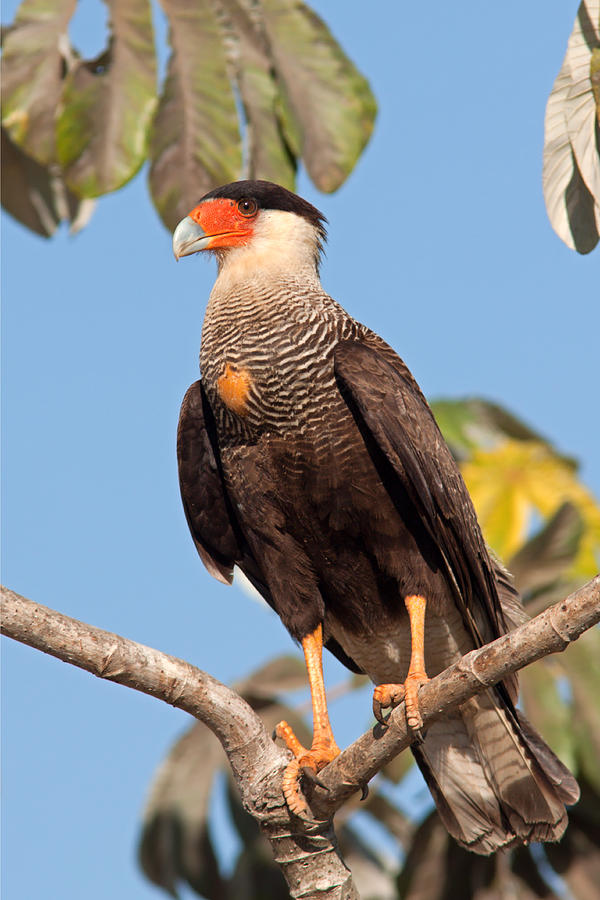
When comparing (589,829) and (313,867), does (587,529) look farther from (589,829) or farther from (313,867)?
(313,867)

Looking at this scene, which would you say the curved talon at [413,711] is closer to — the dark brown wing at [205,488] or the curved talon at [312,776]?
the curved talon at [312,776]

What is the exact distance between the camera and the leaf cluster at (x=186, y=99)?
3.93 metres

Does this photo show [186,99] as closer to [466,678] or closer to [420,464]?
[420,464]

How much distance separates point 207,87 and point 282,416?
1265mm

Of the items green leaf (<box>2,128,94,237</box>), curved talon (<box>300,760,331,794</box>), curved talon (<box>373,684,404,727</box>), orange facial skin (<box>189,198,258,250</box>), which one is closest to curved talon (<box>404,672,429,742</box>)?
curved talon (<box>373,684,404,727</box>)

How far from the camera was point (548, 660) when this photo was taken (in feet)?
17.4

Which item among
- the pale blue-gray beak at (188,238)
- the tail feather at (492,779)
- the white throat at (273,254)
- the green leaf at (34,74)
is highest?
the green leaf at (34,74)

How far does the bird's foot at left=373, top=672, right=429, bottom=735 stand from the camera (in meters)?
3.30

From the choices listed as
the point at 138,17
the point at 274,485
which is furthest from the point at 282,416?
the point at 138,17

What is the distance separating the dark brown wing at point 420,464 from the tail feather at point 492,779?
37 cm

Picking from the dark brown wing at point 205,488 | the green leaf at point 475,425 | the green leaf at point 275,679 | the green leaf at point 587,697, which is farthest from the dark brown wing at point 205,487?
the green leaf at point 475,425

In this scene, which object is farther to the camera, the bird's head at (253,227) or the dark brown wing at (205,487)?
the bird's head at (253,227)

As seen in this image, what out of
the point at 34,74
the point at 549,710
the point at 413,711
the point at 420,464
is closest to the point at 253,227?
the point at 34,74

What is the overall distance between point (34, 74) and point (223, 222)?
0.88 m
